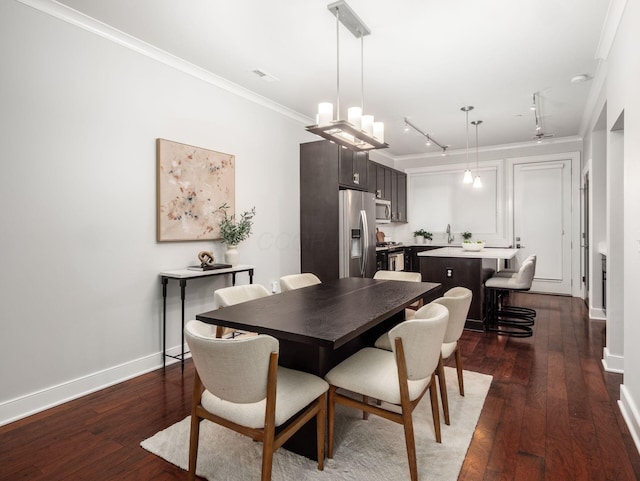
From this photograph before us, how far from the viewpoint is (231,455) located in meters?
1.95

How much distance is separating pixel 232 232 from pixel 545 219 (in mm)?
5762

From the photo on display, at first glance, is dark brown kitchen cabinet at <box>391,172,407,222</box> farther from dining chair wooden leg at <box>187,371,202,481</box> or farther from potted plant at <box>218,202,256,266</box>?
dining chair wooden leg at <box>187,371,202,481</box>

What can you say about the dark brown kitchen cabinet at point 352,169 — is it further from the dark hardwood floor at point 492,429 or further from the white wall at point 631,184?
the white wall at point 631,184

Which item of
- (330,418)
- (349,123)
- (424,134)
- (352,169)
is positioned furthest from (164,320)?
(424,134)

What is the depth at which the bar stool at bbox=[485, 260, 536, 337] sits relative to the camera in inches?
167

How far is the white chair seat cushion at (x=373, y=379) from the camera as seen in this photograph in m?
1.76

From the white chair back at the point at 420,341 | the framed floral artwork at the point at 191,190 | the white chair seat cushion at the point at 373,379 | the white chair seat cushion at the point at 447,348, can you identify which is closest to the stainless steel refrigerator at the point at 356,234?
the framed floral artwork at the point at 191,190

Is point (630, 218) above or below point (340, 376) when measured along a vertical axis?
above

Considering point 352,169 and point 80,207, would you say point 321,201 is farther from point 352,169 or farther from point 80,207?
point 80,207

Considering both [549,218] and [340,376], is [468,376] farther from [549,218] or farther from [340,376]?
[549,218]

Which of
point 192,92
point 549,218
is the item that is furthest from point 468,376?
point 549,218

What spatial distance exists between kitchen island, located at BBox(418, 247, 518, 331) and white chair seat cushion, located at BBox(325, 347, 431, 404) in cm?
282

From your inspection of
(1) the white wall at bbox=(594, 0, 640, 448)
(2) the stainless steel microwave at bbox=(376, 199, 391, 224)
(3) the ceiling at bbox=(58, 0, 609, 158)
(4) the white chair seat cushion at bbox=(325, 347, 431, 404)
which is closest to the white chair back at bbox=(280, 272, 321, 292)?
(4) the white chair seat cushion at bbox=(325, 347, 431, 404)

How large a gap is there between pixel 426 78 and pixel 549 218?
169 inches
